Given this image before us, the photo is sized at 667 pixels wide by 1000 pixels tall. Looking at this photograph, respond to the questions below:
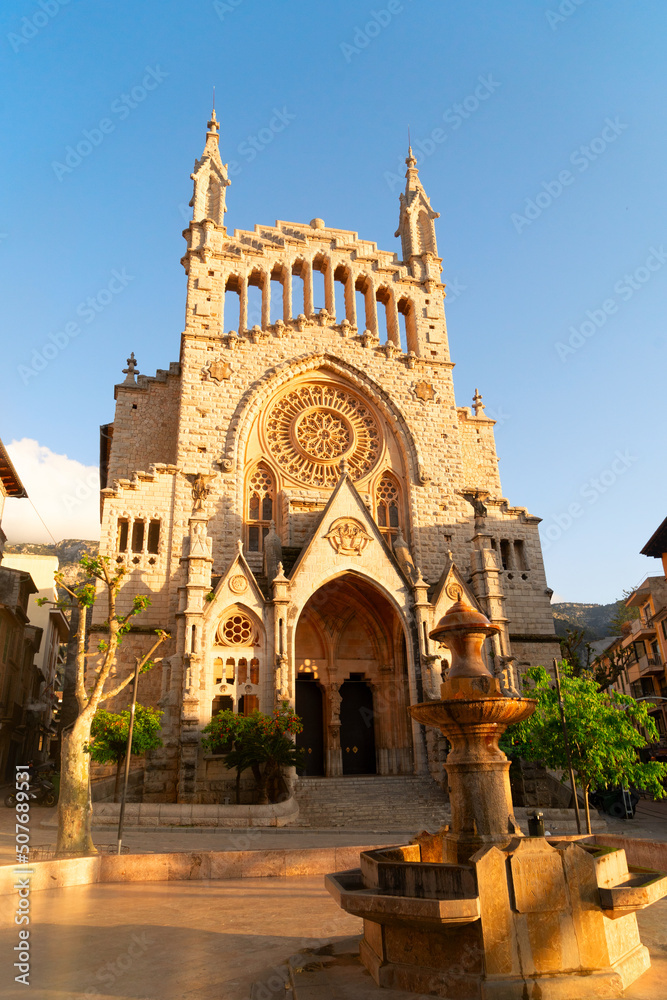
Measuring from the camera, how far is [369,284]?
34.2 m

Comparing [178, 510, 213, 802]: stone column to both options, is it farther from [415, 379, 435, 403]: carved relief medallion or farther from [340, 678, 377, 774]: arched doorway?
[415, 379, 435, 403]: carved relief medallion

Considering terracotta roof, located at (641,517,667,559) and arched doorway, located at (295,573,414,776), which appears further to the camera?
terracotta roof, located at (641,517,667,559)

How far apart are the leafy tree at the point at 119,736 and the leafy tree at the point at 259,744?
1620 mm

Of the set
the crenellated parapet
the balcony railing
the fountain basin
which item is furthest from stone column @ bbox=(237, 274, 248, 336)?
Result: the balcony railing

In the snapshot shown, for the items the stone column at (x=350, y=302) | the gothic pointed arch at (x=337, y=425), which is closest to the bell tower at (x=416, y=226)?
the stone column at (x=350, y=302)

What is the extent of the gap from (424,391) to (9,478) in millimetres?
20103

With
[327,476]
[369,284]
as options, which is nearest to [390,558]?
[327,476]

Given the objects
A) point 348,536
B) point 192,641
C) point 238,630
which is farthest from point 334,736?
point 348,536

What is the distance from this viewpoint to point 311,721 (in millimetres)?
26562

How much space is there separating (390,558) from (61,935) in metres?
18.5

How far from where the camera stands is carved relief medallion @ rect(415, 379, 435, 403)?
105 ft

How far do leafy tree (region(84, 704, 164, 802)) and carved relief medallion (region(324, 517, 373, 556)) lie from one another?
28.1 ft

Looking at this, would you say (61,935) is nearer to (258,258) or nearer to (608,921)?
(608,921)

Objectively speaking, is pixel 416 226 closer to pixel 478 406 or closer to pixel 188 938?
pixel 478 406
